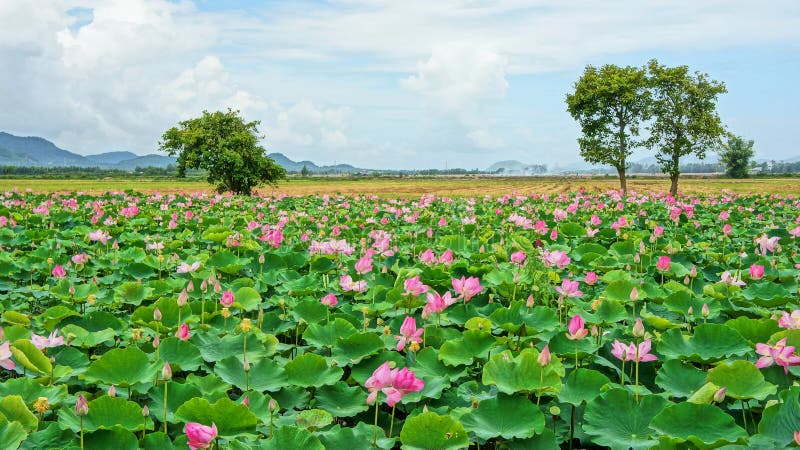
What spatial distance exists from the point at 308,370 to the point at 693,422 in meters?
1.41

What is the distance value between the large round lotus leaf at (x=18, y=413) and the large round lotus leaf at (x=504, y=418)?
4.66ft

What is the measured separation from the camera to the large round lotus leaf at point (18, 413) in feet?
6.32

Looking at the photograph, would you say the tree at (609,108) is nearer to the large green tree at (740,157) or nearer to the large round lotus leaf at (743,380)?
the large round lotus leaf at (743,380)

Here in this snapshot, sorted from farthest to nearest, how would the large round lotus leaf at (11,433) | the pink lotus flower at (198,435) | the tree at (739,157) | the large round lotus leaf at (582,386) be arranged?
1. the tree at (739,157)
2. the large round lotus leaf at (582,386)
3. the large round lotus leaf at (11,433)
4. the pink lotus flower at (198,435)

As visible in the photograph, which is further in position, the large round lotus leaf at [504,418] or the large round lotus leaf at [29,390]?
the large round lotus leaf at [29,390]

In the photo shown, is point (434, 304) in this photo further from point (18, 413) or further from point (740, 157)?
point (740, 157)

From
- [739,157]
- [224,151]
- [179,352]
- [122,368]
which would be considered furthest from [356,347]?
[739,157]

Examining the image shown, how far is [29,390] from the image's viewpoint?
223 cm

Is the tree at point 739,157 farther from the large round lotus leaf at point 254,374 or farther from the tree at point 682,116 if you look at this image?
the large round lotus leaf at point 254,374

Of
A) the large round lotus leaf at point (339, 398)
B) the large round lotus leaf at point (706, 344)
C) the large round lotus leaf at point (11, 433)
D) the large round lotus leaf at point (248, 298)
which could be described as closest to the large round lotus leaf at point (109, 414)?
the large round lotus leaf at point (11, 433)

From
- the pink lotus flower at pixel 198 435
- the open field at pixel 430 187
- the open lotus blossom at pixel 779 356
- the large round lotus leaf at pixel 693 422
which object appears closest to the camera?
the pink lotus flower at pixel 198 435

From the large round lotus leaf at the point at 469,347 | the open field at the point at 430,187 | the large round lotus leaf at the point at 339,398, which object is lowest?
the large round lotus leaf at the point at 339,398

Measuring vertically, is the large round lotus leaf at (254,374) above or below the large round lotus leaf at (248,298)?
below

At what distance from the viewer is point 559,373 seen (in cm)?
216
